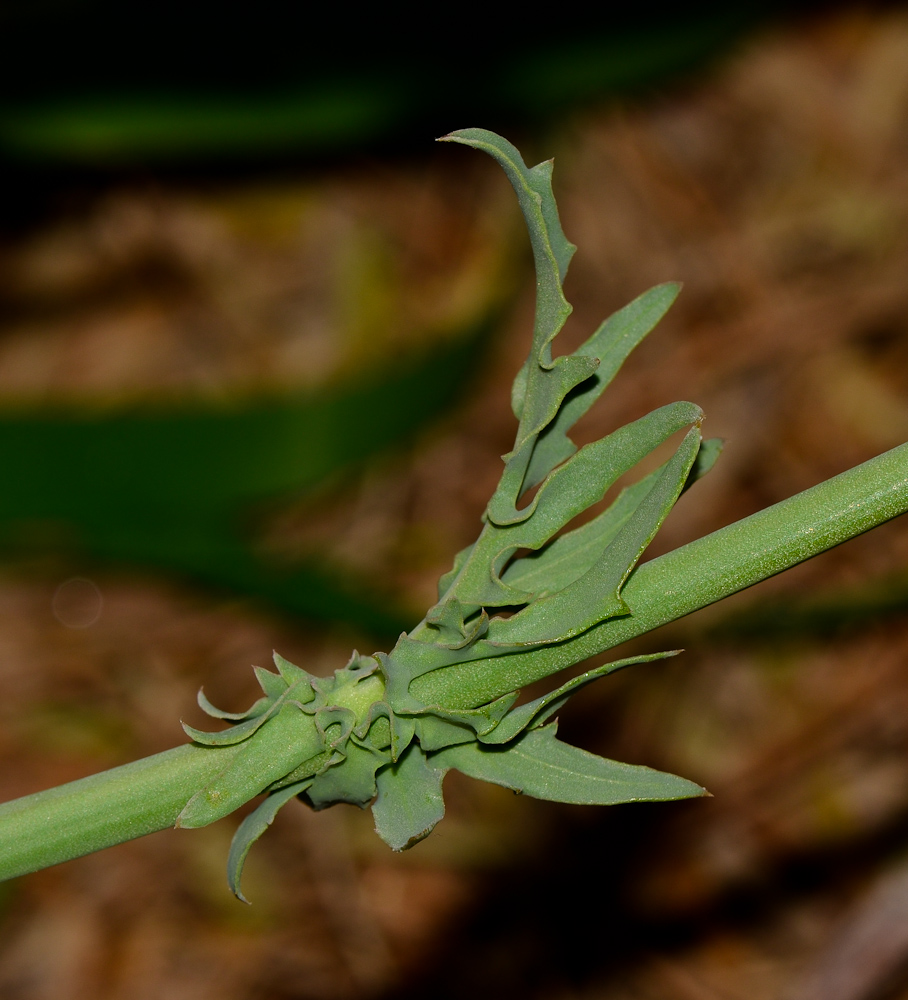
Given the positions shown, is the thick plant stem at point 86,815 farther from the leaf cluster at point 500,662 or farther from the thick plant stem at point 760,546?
the thick plant stem at point 760,546

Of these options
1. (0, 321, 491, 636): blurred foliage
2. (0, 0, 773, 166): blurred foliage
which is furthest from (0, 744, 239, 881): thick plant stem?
(0, 0, 773, 166): blurred foliage

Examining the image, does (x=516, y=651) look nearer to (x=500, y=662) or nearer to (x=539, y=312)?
(x=500, y=662)

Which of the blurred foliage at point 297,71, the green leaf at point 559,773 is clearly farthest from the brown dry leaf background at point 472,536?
the green leaf at point 559,773

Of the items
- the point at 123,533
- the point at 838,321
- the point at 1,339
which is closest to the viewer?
the point at 123,533

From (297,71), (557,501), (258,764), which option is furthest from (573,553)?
(297,71)

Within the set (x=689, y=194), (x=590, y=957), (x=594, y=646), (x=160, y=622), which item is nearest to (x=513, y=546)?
(x=594, y=646)

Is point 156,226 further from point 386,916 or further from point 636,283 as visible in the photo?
point 386,916

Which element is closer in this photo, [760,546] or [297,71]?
[760,546]
